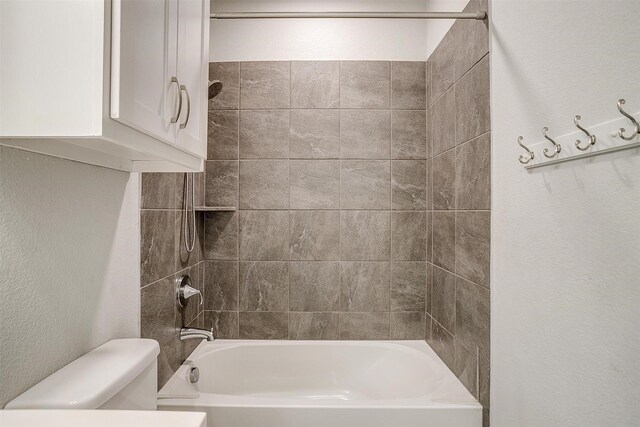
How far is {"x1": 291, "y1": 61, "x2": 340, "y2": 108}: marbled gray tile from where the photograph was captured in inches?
97.2

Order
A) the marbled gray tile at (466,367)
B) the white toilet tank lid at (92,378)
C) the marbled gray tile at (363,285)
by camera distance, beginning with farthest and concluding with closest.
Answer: the marbled gray tile at (363,285), the marbled gray tile at (466,367), the white toilet tank lid at (92,378)

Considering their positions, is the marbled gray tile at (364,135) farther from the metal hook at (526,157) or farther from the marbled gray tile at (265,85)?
the metal hook at (526,157)

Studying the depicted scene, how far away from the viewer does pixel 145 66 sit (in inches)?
33.0

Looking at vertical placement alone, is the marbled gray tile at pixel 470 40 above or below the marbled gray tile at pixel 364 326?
above

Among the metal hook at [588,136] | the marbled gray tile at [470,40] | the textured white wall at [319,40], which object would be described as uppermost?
the textured white wall at [319,40]

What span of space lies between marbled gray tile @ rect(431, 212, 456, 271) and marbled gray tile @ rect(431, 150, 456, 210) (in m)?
0.06

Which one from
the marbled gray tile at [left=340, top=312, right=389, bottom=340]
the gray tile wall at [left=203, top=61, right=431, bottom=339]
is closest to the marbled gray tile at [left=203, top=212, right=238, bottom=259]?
the gray tile wall at [left=203, top=61, right=431, bottom=339]

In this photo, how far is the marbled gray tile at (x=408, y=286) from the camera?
2.46 meters

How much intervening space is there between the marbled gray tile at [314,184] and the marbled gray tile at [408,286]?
56cm

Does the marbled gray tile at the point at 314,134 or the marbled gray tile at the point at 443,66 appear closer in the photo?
the marbled gray tile at the point at 443,66

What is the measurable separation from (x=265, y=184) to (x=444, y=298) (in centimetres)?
124

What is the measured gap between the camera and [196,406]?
1601 millimetres

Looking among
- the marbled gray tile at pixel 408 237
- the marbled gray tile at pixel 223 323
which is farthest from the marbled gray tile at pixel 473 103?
the marbled gray tile at pixel 223 323

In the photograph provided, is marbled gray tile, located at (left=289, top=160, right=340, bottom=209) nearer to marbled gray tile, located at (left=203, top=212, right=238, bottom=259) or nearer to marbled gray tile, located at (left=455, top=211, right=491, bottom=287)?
marbled gray tile, located at (left=203, top=212, right=238, bottom=259)
